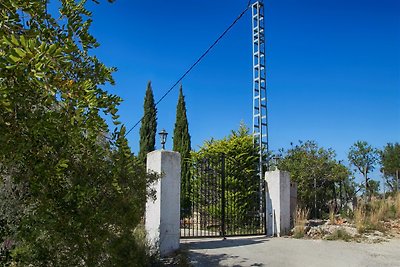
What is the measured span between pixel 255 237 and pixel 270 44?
20.4 ft

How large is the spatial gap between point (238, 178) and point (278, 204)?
6.58ft

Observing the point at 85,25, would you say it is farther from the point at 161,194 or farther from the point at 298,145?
the point at 298,145

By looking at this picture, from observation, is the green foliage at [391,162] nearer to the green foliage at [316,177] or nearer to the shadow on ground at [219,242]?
the green foliage at [316,177]

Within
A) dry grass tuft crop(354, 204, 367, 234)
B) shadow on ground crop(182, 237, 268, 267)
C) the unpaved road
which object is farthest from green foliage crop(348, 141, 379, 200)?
shadow on ground crop(182, 237, 268, 267)

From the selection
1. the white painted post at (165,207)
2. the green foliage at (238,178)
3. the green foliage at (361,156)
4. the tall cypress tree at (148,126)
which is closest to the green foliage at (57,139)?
the white painted post at (165,207)

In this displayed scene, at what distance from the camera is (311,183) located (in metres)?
14.1

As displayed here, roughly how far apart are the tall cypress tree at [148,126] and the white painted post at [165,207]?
15.2 m

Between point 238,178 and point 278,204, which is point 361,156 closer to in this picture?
point 238,178

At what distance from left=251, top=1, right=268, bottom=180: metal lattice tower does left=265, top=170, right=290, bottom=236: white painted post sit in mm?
1612

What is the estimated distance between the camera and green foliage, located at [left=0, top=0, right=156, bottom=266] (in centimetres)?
175

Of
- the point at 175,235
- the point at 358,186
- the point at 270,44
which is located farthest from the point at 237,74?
the point at 358,186

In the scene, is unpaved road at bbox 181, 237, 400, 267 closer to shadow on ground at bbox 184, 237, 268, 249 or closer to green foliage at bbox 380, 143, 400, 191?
shadow on ground at bbox 184, 237, 268, 249

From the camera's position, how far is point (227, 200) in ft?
35.0

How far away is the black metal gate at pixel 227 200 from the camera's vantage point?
10219 mm
